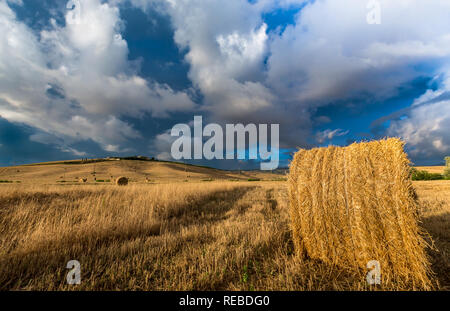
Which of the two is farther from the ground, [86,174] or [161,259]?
[86,174]

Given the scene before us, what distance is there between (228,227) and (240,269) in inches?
87.3

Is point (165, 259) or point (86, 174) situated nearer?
point (165, 259)

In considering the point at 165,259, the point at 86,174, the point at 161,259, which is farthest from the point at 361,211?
the point at 86,174

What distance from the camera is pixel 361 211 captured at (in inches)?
150

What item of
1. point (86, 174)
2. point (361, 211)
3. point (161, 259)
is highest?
point (86, 174)

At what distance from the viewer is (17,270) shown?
330cm

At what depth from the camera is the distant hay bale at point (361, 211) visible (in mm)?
3480

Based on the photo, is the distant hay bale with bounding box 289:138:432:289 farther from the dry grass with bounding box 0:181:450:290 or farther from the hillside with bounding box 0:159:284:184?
the hillside with bounding box 0:159:284:184

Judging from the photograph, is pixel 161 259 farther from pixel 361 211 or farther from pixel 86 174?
pixel 86 174

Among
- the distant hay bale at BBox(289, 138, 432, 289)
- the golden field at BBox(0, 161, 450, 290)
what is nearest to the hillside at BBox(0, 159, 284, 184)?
the distant hay bale at BBox(289, 138, 432, 289)

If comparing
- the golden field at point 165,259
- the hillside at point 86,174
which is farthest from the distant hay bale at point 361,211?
the hillside at point 86,174

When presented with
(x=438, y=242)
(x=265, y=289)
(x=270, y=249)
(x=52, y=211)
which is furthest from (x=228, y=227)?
(x=52, y=211)

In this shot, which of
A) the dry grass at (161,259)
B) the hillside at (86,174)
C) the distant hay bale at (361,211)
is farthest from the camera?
the hillside at (86,174)

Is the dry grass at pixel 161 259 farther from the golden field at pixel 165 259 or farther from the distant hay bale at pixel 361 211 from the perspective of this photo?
the distant hay bale at pixel 361 211
